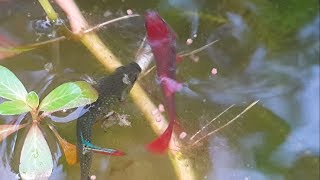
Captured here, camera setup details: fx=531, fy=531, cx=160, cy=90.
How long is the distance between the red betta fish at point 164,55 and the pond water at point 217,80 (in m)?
0.03

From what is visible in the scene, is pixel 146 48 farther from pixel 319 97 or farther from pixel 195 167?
pixel 319 97

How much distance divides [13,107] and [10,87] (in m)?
0.05

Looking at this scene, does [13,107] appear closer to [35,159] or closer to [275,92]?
[35,159]

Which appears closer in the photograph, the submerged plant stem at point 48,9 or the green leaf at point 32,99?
the green leaf at point 32,99

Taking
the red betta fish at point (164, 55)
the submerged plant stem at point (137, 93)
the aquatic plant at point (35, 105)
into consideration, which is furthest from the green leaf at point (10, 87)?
the red betta fish at point (164, 55)

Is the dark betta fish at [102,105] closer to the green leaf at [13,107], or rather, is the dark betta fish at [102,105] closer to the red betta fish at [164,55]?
the red betta fish at [164,55]

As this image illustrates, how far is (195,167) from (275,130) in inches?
14.9

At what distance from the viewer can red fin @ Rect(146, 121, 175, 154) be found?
1.70 metres

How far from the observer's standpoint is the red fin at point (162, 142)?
1.70 m

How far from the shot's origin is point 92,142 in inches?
65.1

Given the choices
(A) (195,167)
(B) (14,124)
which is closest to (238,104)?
(A) (195,167)

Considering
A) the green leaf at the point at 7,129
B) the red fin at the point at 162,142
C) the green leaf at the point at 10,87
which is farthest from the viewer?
the red fin at the point at 162,142

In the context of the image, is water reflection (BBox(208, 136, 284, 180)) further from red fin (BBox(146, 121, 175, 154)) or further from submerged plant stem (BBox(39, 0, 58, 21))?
submerged plant stem (BBox(39, 0, 58, 21))

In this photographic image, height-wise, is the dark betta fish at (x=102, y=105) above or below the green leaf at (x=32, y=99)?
below
